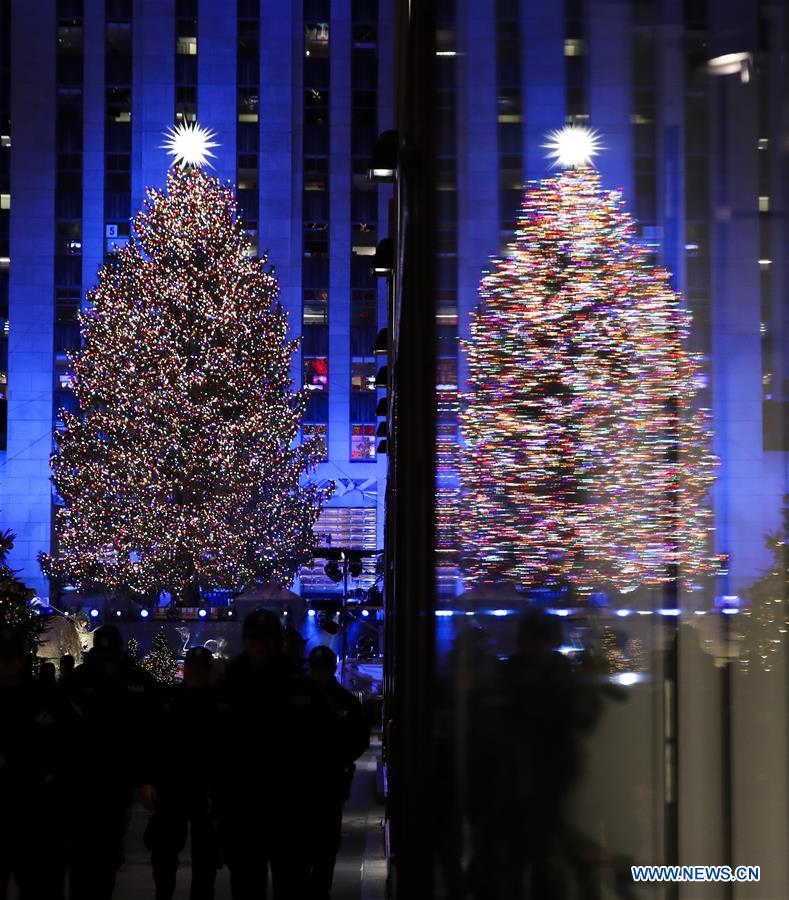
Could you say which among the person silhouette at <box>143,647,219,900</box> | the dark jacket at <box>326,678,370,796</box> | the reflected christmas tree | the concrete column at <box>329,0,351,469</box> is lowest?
the person silhouette at <box>143,647,219,900</box>

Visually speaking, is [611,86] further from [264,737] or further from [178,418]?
[178,418]

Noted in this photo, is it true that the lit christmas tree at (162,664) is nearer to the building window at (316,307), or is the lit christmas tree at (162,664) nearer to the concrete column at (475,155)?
the concrete column at (475,155)

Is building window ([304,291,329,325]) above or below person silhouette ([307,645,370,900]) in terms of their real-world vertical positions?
above

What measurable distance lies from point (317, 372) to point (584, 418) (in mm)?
50149

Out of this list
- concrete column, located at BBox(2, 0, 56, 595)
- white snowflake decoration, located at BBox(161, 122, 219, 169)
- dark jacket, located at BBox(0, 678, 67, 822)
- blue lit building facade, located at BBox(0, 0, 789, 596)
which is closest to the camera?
dark jacket, located at BBox(0, 678, 67, 822)

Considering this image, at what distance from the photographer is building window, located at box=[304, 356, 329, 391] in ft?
175

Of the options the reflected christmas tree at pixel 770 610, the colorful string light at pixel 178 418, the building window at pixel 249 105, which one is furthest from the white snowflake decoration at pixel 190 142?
the reflected christmas tree at pixel 770 610

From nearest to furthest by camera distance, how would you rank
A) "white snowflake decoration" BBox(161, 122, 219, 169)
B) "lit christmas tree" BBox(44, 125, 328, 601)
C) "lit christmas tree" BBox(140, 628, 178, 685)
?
1. "lit christmas tree" BBox(140, 628, 178, 685)
2. "lit christmas tree" BBox(44, 125, 328, 601)
3. "white snowflake decoration" BBox(161, 122, 219, 169)

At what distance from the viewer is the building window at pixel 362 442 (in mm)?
53094

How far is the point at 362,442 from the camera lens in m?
53.4

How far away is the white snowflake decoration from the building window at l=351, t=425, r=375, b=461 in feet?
40.0

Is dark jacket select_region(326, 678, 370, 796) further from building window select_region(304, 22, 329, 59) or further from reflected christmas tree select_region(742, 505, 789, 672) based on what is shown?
building window select_region(304, 22, 329, 59)

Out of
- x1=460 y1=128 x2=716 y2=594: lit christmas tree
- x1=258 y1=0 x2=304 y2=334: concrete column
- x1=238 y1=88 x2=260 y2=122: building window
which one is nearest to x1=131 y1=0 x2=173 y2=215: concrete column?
x1=238 y1=88 x2=260 y2=122: building window

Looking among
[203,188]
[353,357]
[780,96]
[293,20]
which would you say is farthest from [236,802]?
[293,20]
